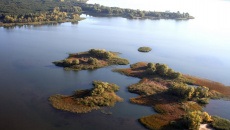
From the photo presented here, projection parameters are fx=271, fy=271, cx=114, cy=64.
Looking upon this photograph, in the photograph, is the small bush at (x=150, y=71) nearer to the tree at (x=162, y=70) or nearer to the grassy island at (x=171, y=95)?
the grassy island at (x=171, y=95)

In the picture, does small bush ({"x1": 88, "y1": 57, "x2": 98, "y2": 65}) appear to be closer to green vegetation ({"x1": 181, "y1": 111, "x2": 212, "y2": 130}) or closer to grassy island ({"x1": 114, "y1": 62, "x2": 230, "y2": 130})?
grassy island ({"x1": 114, "y1": 62, "x2": 230, "y2": 130})

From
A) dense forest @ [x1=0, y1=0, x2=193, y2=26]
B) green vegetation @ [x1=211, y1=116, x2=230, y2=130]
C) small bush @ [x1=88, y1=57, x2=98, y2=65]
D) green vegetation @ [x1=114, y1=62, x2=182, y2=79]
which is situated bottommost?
green vegetation @ [x1=211, y1=116, x2=230, y2=130]

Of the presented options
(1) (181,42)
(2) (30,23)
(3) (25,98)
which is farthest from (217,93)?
(2) (30,23)

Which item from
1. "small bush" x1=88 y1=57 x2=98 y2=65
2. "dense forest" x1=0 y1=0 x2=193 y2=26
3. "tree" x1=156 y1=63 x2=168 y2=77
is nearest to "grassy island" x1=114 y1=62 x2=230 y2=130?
"tree" x1=156 y1=63 x2=168 y2=77

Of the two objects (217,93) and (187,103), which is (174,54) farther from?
(187,103)

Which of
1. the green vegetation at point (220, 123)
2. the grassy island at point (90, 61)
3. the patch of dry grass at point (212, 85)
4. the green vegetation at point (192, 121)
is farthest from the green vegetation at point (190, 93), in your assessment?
the grassy island at point (90, 61)

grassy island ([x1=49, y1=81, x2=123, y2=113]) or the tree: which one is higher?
the tree
